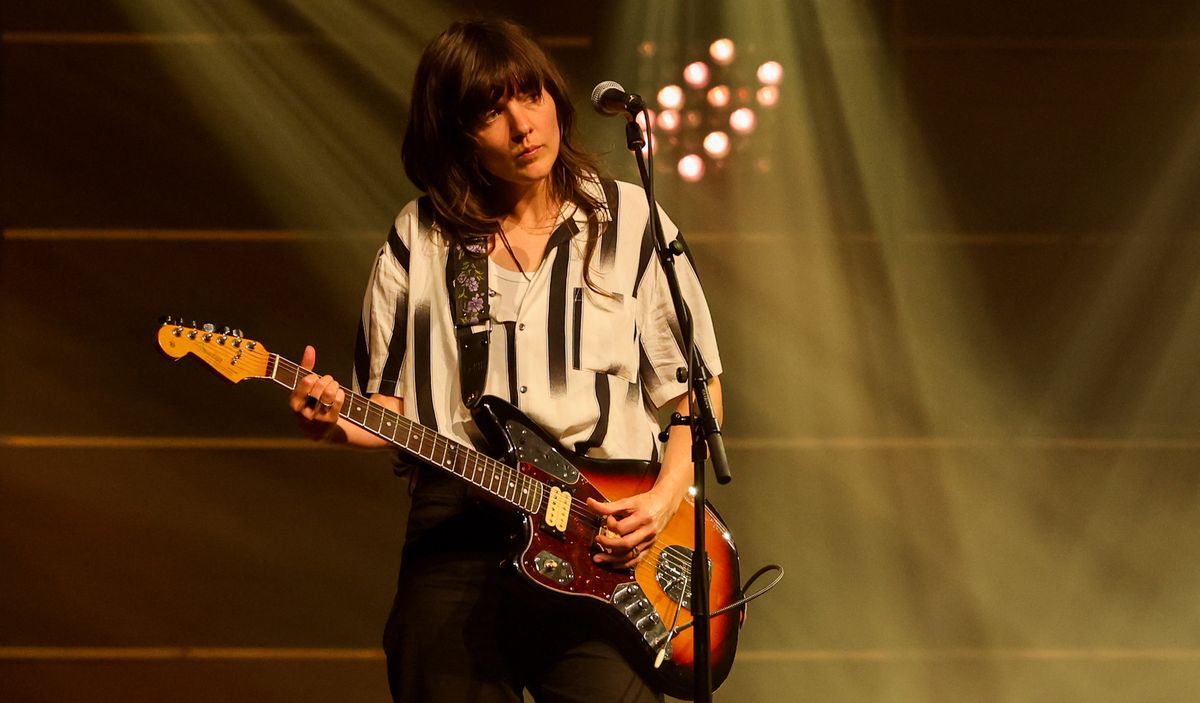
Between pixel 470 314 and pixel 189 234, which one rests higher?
pixel 189 234

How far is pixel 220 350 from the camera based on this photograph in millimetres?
1681

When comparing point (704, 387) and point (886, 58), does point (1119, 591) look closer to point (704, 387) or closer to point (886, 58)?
point (886, 58)

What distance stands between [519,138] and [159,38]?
1974 millimetres

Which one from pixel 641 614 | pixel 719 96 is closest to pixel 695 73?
pixel 719 96

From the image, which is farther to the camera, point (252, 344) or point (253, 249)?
point (253, 249)

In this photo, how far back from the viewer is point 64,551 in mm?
3266

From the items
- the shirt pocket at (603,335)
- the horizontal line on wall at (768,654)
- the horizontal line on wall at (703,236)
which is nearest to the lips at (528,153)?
the shirt pocket at (603,335)

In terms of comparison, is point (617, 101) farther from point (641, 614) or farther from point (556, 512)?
point (641, 614)

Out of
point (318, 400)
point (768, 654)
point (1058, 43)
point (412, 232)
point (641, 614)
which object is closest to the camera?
point (318, 400)

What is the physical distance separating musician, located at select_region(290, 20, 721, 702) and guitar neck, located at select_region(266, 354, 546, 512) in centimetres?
4

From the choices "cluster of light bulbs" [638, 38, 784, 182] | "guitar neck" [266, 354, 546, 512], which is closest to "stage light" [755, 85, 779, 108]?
"cluster of light bulbs" [638, 38, 784, 182]

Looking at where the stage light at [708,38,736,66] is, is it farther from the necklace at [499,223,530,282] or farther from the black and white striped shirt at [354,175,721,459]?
the necklace at [499,223,530,282]

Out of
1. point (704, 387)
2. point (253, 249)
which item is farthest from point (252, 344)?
point (253, 249)

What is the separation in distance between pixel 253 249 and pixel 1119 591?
2.86 meters
